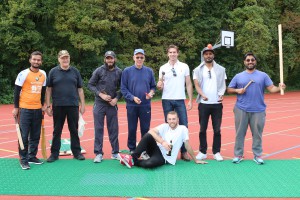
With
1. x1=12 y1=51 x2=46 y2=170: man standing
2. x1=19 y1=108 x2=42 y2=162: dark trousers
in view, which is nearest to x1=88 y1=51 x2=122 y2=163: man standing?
x1=12 y1=51 x2=46 y2=170: man standing

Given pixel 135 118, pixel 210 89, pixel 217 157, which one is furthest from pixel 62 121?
pixel 217 157

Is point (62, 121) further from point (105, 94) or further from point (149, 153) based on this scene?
point (149, 153)

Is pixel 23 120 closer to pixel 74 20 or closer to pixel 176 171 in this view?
pixel 176 171

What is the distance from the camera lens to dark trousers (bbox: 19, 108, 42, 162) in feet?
21.8

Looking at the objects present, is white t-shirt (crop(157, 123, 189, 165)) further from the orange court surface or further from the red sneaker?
the orange court surface

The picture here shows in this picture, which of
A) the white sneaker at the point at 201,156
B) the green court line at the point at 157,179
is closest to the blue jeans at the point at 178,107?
the white sneaker at the point at 201,156

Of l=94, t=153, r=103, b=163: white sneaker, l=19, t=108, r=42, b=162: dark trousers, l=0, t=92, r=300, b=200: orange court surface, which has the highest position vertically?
l=19, t=108, r=42, b=162: dark trousers

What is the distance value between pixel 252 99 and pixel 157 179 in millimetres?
2241

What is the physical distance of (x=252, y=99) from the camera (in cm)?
678

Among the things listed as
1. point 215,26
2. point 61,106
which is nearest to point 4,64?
point 215,26

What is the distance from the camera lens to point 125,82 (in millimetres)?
7105

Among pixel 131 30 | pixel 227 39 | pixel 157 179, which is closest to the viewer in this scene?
pixel 157 179

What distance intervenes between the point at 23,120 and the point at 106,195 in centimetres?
233

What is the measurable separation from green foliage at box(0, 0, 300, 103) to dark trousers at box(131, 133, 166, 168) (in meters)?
17.8
